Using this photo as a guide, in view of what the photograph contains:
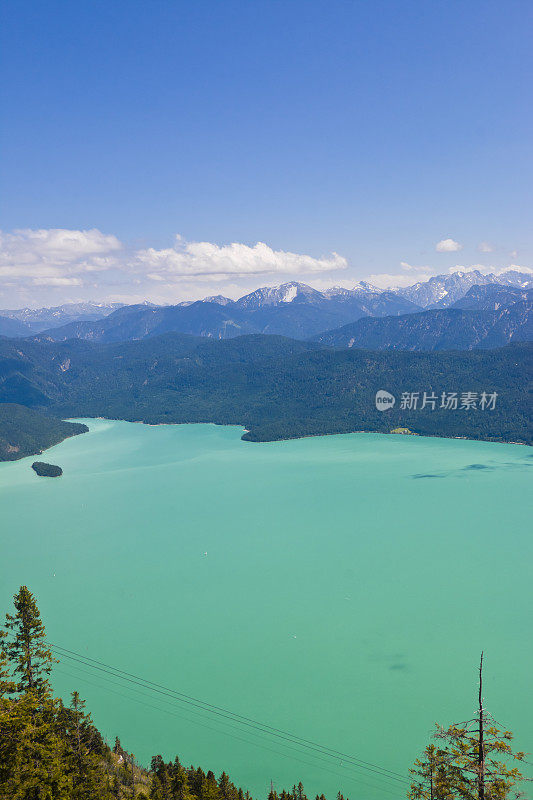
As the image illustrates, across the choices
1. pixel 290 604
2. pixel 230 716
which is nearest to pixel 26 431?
pixel 290 604

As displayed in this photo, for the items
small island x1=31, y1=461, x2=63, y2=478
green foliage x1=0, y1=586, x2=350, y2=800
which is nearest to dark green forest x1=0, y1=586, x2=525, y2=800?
green foliage x1=0, y1=586, x2=350, y2=800

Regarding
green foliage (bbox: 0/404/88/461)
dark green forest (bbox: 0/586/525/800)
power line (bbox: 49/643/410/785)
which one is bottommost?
power line (bbox: 49/643/410/785)

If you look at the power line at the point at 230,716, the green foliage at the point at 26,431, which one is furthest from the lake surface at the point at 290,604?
the green foliage at the point at 26,431

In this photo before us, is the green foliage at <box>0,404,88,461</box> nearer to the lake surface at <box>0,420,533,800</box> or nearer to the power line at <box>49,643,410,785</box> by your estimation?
the lake surface at <box>0,420,533,800</box>

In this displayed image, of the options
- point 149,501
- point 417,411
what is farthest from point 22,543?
point 417,411

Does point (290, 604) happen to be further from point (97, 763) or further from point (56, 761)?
point (56, 761)

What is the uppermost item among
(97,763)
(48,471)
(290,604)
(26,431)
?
(97,763)
